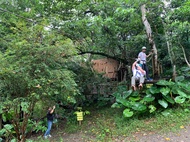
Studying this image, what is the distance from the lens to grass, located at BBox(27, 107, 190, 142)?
5297 millimetres

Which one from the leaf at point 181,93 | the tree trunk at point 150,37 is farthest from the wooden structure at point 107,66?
the leaf at point 181,93

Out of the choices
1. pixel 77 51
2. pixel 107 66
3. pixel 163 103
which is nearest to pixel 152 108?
pixel 163 103

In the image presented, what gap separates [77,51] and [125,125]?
3216 millimetres

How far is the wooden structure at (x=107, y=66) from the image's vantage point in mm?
10147

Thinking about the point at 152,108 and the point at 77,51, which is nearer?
the point at 152,108

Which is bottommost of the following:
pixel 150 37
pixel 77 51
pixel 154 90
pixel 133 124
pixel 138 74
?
pixel 133 124

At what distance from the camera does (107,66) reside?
412 inches

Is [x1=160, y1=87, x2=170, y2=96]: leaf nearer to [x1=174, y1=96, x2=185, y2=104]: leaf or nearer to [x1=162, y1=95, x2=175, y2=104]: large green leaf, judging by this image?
[x1=162, y1=95, x2=175, y2=104]: large green leaf

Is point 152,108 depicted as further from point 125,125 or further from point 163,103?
point 125,125

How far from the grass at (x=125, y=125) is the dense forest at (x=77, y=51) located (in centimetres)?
32

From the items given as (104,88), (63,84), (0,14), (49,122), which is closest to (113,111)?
(104,88)

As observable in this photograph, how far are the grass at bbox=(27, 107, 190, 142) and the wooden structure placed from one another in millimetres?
3481

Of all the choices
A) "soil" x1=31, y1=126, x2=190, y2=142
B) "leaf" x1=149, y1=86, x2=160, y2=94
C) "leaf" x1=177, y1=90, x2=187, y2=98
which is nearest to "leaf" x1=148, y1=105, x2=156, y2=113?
"leaf" x1=149, y1=86, x2=160, y2=94

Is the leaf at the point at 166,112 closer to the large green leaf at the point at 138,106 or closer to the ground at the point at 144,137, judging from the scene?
the large green leaf at the point at 138,106
